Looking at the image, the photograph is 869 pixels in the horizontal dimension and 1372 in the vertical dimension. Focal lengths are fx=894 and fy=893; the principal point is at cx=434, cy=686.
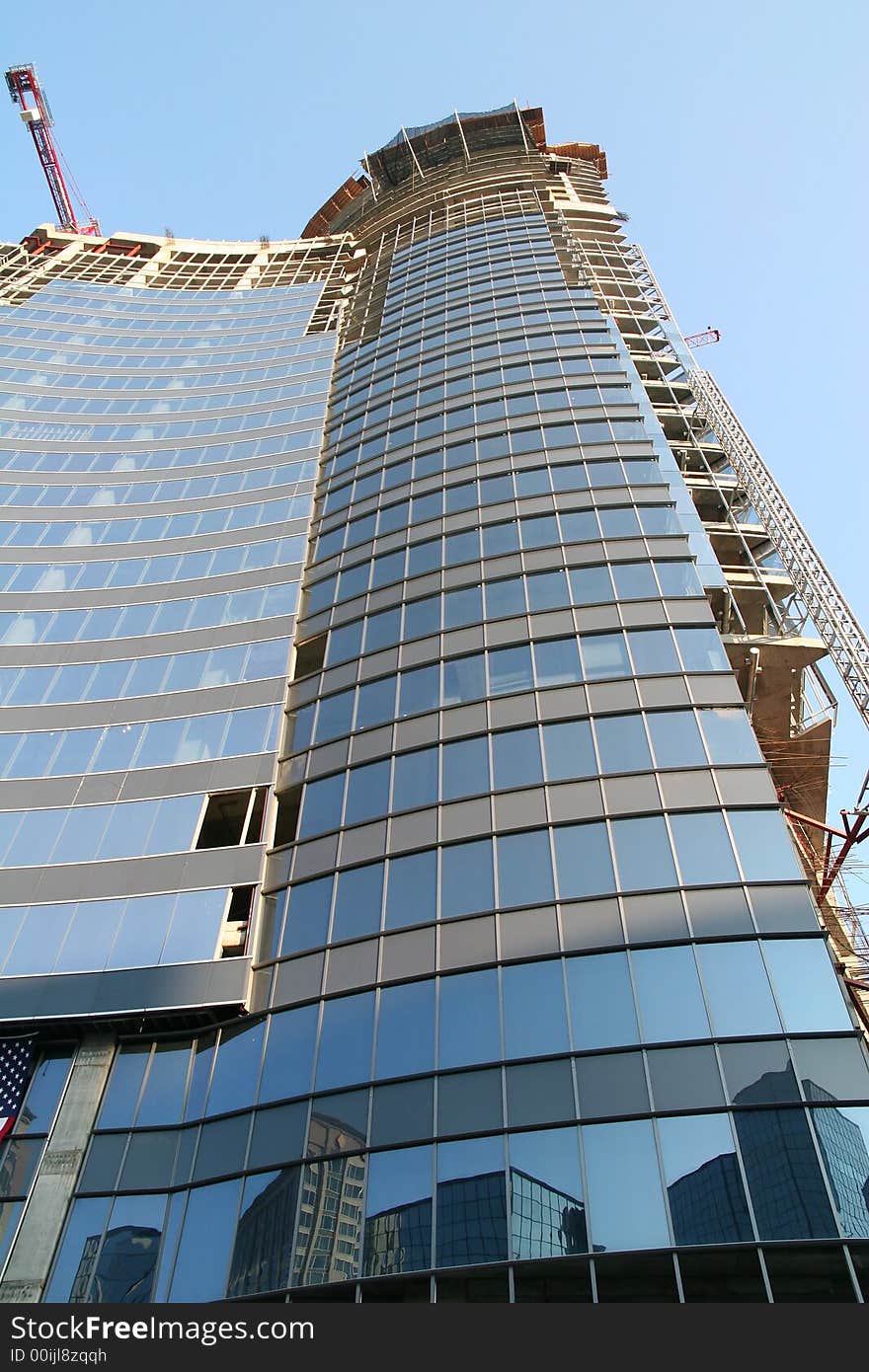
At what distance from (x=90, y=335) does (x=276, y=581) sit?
30479 millimetres

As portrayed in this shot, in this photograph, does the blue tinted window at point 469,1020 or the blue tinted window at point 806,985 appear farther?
the blue tinted window at point 469,1020

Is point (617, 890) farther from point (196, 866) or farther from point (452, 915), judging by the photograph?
point (196, 866)

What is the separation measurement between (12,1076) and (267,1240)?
7194 mm

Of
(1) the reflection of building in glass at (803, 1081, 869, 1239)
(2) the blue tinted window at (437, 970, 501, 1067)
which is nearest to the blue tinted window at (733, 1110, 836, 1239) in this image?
(1) the reflection of building in glass at (803, 1081, 869, 1239)

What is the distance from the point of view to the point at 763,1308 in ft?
36.8

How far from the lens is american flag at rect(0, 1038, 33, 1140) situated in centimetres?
1811

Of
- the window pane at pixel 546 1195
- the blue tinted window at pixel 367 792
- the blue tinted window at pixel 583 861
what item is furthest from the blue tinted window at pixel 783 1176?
the blue tinted window at pixel 367 792

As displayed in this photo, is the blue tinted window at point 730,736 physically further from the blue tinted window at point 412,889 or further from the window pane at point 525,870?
the blue tinted window at point 412,889

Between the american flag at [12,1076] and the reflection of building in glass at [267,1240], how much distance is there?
5.85 meters

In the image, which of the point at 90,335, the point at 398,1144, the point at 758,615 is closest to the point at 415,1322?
the point at 398,1144

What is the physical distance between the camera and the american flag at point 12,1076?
713 inches

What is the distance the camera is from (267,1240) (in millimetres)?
15016

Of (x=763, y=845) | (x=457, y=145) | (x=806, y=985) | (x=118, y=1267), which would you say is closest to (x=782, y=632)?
(x=763, y=845)

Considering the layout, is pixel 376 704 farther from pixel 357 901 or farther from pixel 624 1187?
pixel 624 1187
